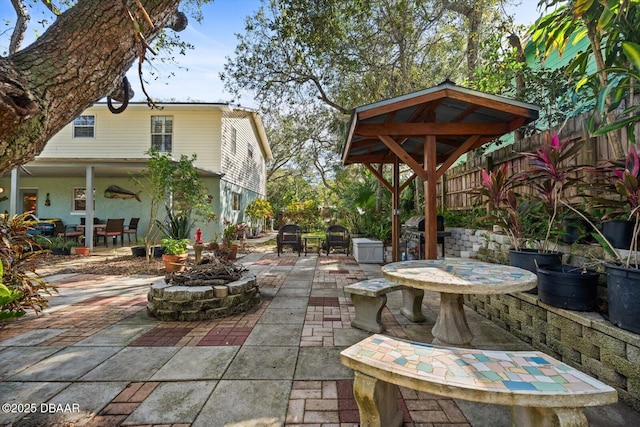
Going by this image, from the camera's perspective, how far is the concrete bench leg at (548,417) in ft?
3.84

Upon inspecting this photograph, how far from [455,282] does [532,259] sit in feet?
4.19

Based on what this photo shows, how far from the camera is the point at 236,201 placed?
13812 mm

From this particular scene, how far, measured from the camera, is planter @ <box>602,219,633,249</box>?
6.79 ft

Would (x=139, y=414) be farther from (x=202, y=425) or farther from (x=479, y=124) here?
(x=479, y=124)

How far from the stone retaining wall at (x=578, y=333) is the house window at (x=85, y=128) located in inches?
566

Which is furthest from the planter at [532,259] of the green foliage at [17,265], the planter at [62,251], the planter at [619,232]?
the planter at [62,251]

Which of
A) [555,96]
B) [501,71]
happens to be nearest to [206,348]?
[555,96]

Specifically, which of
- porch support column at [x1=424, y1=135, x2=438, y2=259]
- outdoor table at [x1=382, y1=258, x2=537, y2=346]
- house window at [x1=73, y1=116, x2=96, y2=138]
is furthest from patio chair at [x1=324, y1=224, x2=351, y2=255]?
house window at [x1=73, y1=116, x2=96, y2=138]

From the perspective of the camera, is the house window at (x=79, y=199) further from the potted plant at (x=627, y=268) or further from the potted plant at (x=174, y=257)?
the potted plant at (x=627, y=268)

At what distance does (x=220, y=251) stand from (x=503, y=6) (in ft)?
32.0

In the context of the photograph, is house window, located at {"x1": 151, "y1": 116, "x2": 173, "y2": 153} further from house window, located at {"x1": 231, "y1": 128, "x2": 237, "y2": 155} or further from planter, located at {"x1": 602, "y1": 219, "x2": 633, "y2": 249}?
planter, located at {"x1": 602, "y1": 219, "x2": 633, "y2": 249}

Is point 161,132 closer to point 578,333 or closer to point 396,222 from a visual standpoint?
point 396,222

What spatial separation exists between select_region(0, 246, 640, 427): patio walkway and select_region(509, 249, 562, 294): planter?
0.74 metres

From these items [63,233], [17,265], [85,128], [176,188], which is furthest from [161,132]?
[17,265]
